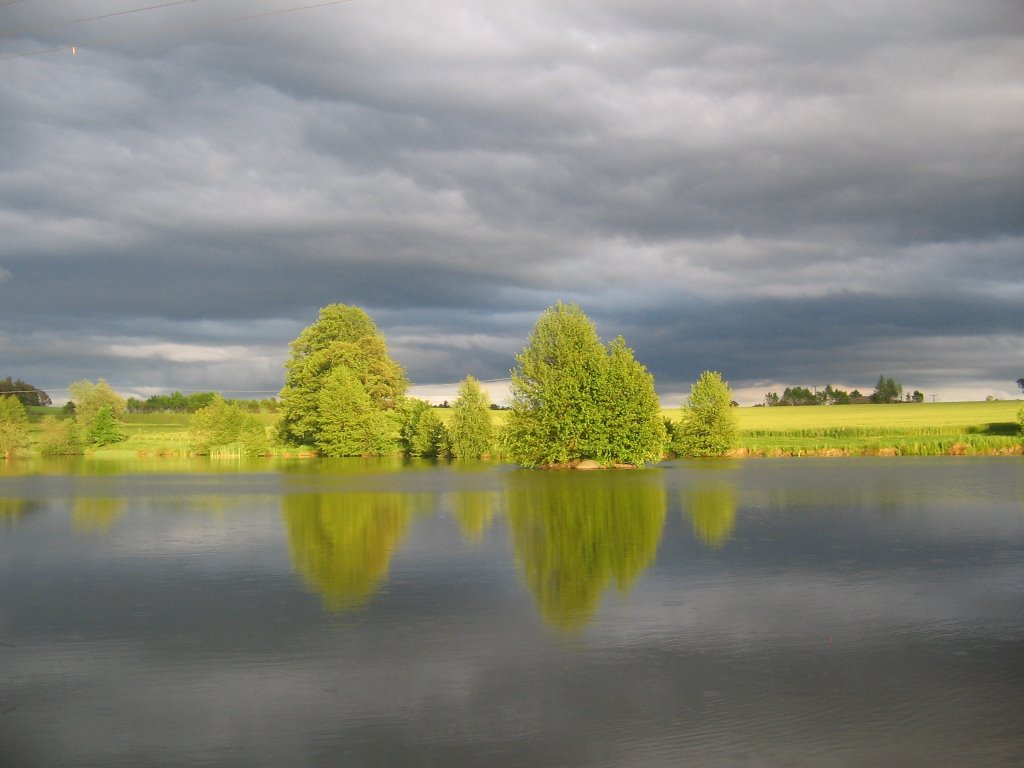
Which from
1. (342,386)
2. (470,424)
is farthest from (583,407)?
(342,386)

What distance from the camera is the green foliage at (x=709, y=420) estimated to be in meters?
76.9

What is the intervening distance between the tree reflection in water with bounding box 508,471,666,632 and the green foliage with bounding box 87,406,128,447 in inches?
2748

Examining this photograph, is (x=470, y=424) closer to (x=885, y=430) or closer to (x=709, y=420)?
(x=709, y=420)

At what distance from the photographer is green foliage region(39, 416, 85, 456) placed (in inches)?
3820

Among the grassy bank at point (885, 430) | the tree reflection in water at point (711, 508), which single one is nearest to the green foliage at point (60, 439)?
the grassy bank at point (885, 430)

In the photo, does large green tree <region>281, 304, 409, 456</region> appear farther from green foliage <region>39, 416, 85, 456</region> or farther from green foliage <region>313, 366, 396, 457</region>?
green foliage <region>39, 416, 85, 456</region>

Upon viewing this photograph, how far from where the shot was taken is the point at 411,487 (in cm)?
4322

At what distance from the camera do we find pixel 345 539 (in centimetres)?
2342

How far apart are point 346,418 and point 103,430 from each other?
35054 millimetres

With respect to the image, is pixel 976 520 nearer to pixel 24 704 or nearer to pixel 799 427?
pixel 24 704

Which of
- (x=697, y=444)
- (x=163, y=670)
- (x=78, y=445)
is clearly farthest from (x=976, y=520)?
(x=78, y=445)

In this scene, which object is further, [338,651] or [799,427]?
[799,427]

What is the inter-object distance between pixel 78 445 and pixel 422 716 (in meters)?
100

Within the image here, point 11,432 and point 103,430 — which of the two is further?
point 103,430
